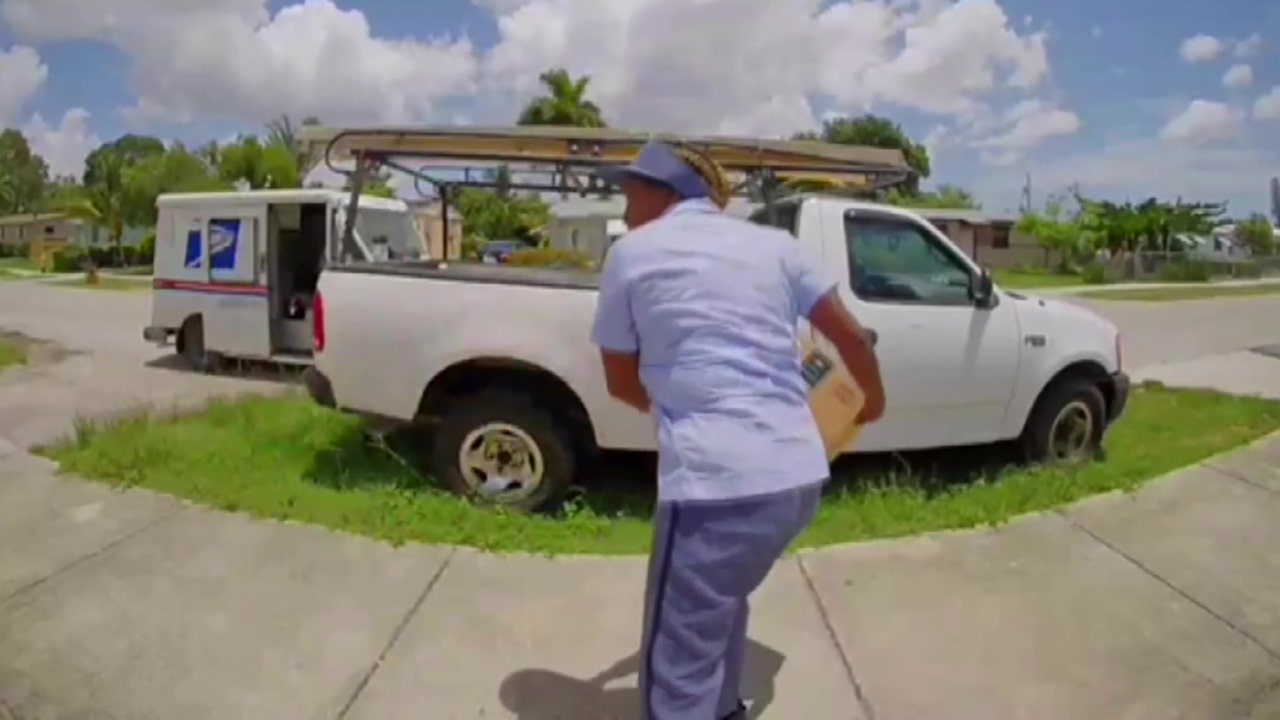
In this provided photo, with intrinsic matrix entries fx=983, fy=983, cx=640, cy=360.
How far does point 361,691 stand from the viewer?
11.5 ft

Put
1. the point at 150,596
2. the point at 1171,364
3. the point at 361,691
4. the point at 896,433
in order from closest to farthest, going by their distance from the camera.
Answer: the point at 361,691 → the point at 150,596 → the point at 896,433 → the point at 1171,364

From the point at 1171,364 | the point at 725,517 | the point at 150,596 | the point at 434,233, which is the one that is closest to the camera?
the point at 725,517

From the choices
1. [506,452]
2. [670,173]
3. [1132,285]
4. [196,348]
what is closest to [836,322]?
[670,173]

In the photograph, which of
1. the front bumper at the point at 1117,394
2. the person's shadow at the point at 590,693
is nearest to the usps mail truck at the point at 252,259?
the front bumper at the point at 1117,394

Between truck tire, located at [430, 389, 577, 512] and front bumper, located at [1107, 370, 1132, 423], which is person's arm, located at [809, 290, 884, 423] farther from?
front bumper, located at [1107, 370, 1132, 423]

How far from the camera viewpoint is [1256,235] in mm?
52062

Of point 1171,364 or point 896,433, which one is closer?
point 896,433

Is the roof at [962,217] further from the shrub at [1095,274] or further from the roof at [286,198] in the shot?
the roof at [286,198]

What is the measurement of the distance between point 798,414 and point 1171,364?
10599 mm

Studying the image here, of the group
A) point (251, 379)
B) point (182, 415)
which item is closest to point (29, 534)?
point (182, 415)

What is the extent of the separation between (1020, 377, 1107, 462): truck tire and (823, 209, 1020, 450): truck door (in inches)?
12.9

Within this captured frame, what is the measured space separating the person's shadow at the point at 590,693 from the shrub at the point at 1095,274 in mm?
36524

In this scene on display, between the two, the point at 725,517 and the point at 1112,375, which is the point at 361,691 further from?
the point at 1112,375

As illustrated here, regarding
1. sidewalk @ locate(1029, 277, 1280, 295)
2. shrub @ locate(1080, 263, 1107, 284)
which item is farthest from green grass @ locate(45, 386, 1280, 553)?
shrub @ locate(1080, 263, 1107, 284)
